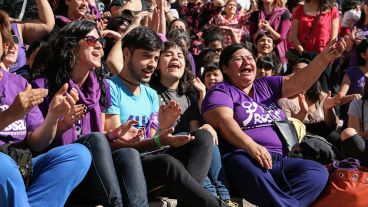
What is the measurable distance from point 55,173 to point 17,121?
0.44m

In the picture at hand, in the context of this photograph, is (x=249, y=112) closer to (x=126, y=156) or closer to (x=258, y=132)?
(x=258, y=132)

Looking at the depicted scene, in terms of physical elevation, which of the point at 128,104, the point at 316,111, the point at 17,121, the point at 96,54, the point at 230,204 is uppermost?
the point at 96,54

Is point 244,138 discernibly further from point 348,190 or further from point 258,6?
point 258,6

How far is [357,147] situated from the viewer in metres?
6.09

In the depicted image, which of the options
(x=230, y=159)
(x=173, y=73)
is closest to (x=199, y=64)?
(x=173, y=73)

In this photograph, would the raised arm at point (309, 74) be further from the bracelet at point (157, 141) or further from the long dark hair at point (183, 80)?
the bracelet at point (157, 141)

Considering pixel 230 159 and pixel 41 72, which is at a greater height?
pixel 41 72

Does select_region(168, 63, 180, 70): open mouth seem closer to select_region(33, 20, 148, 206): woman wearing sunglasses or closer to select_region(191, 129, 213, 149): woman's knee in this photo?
select_region(33, 20, 148, 206): woman wearing sunglasses

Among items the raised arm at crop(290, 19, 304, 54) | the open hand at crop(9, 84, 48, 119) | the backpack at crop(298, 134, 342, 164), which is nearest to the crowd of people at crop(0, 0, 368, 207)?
the open hand at crop(9, 84, 48, 119)

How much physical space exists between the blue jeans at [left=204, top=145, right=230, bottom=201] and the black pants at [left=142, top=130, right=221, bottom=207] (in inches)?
8.0

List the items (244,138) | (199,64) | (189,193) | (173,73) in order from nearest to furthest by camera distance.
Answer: (189,193), (244,138), (173,73), (199,64)

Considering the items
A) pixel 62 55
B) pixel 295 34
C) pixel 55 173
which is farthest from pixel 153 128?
pixel 295 34

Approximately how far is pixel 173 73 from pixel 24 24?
136 cm

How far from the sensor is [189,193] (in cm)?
503
